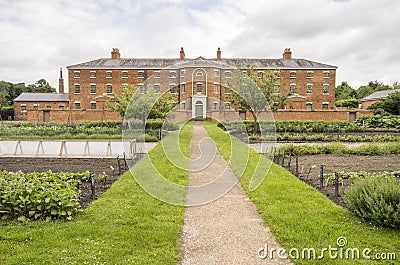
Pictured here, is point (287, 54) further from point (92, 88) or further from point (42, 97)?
point (42, 97)

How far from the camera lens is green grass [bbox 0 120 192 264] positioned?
4.41 m

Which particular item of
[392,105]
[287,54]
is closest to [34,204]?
[392,105]

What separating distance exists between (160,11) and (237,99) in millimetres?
10340

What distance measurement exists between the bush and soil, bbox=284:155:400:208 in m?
0.82

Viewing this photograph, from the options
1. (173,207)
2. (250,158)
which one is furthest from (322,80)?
(173,207)

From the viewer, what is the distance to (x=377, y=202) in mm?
5547

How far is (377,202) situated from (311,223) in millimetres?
1066

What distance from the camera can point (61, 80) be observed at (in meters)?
55.0

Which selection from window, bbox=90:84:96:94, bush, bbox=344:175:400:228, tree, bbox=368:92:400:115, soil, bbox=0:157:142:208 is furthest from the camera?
window, bbox=90:84:96:94

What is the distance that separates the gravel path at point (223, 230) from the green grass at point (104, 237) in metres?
0.24

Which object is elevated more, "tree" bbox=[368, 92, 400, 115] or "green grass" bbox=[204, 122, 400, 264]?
"tree" bbox=[368, 92, 400, 115]

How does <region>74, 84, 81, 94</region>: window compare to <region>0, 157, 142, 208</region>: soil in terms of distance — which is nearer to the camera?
<region>0, 157, 142, 208</region>: soil

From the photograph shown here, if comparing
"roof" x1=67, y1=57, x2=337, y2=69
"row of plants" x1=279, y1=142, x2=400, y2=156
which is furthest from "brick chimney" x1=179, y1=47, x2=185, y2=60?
"row of plants" x1=279, y1=142, x2=400, y2=156

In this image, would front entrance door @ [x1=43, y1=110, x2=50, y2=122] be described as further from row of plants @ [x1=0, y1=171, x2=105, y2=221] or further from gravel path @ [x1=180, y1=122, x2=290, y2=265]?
row of plants @ [x1=0, y1=171, x2=105, y2=221]
